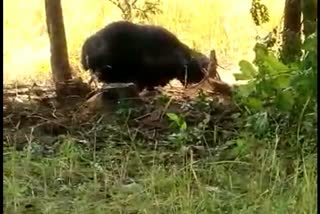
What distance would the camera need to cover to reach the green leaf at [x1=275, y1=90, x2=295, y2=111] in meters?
4.06

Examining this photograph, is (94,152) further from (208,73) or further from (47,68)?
(47,68)

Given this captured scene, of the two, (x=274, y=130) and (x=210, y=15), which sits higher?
(x=210, y=15)

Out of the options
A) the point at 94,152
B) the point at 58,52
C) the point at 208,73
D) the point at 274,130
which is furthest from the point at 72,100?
the point at 274,130

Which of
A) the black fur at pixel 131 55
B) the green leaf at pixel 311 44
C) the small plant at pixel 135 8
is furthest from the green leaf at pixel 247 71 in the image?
the small plant at pixel 135 8

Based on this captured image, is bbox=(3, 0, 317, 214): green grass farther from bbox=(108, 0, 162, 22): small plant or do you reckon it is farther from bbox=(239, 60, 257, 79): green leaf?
bbox=(108, 0, 162, 22): small plant

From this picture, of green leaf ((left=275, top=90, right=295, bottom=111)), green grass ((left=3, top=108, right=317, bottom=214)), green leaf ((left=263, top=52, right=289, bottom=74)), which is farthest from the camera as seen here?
green leaf ((left=263, top=52, right=289, bottom=74))

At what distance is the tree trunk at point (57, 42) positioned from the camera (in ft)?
19.4

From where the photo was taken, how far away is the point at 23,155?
4227mm

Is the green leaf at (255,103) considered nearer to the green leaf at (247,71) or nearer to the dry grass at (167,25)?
the green leaf at (247,71)

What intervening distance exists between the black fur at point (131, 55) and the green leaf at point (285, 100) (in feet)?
6.71

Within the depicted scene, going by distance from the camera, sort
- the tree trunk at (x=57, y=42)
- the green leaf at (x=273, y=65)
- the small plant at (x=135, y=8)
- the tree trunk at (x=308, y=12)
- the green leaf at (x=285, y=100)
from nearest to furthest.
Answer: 1. the green leaf at (x=285, y=100)
2. the green leaf at (x=273, y=65)
3. the tree trunk at (x=308, y=12)
4. the tree trunk at (x=57, y=42)
5. the small plant at (x=135, y=8)

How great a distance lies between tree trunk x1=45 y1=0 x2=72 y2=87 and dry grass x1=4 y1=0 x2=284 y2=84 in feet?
4.06

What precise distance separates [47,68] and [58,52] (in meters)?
1.19

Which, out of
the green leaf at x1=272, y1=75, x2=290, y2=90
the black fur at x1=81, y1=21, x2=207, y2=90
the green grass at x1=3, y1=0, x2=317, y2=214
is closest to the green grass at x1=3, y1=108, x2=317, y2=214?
the green grass at x1=3, y1=0, x2=317, y2=214
